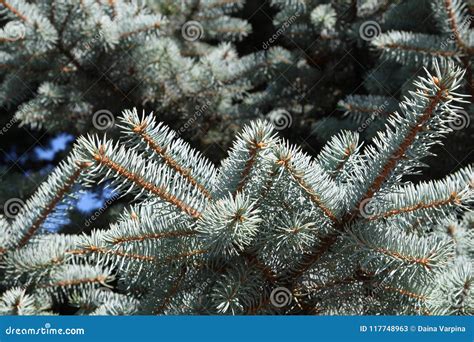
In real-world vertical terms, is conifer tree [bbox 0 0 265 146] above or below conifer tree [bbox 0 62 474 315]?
above

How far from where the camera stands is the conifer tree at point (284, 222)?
30.0 inches

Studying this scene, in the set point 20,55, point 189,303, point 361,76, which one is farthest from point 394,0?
point 189,303

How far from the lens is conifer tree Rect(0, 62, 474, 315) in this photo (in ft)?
2.50

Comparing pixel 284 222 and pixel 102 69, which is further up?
pixel 102 69

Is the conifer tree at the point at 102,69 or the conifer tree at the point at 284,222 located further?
the conifer tree at the point at 102,69

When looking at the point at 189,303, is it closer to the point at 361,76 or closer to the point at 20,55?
the point at 20,55

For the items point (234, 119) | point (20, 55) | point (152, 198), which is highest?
point (234, 119)

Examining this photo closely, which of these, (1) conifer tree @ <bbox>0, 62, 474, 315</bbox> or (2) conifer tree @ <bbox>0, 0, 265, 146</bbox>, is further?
(2) conifer tree @ <bbox>0, 0, 265, 146</bbox>

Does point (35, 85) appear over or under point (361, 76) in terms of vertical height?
under

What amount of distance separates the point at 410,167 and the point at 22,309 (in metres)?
0.69

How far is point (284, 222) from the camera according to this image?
31.6 inches

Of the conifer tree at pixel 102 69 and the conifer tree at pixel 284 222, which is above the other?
the conifer tree at pixel 102 69

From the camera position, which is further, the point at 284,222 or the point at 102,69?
the point at 102,69

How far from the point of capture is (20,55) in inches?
72.4
